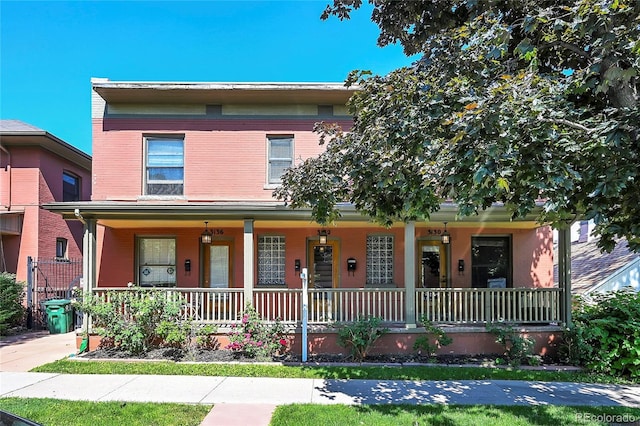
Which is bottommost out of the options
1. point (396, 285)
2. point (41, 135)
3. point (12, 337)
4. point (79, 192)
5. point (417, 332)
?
point (12, 337)

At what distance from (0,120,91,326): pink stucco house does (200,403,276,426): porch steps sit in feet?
31.6

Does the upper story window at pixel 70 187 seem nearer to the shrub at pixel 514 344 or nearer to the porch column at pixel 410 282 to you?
the porch column at pixel 410 282

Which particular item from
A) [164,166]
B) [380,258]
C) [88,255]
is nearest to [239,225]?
[164,166]

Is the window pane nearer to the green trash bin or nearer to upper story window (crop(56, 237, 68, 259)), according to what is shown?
the green trash bin

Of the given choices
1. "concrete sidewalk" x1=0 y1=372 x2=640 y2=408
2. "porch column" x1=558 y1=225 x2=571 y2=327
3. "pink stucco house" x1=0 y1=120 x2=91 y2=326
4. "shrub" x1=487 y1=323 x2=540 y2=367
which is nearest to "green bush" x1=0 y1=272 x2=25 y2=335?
"pink stucco house" x1=0 y1=120 x2=91 y2=326

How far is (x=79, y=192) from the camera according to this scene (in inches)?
596

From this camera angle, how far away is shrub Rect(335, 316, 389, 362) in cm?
765

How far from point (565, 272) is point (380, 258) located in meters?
4.47

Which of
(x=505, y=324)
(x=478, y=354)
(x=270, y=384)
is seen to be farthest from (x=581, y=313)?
(x=270, y=384)

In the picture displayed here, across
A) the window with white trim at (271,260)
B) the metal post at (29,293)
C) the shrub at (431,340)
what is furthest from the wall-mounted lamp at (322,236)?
the metal post at (29,293)

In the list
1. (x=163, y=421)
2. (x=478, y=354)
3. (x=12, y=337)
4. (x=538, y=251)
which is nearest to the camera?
(x=163, y=421)

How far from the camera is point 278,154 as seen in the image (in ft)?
35.1

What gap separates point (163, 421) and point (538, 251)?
34.4 ft

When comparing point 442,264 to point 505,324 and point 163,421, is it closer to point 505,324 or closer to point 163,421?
point 505,324
